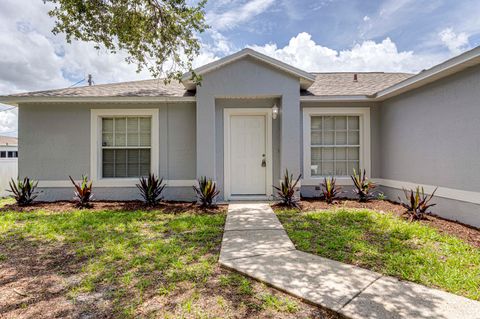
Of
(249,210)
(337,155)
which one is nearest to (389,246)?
(249,210)

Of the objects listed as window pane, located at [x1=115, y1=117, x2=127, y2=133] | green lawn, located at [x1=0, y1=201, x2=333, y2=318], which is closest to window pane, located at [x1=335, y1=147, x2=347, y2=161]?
green lawn, located at [x1=0, y1=201, x2=333, y2=318]

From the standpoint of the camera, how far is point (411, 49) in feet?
33.7

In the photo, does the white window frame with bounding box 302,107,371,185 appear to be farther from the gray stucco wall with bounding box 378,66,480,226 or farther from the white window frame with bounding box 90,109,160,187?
the white window frame with bounding box 90,109,160,187

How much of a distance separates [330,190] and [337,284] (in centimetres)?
455

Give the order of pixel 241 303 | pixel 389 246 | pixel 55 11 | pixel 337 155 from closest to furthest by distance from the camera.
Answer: pixel 241 303, pixel 389 246, pixel 55 11, pixel 337 155

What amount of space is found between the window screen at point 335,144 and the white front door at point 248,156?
1.64 m

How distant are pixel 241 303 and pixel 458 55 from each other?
18.8ft

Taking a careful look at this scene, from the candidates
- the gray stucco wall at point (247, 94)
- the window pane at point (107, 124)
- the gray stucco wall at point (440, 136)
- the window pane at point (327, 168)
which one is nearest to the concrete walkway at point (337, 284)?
the gray stucco wall at point (247, 94)

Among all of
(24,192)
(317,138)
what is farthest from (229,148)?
(24,192)

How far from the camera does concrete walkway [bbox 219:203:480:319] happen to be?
229cm

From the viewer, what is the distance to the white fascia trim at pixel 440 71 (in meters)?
4.55

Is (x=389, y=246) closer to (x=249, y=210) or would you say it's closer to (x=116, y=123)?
(x=249, y=210)

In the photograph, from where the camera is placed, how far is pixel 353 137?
8.01 meters

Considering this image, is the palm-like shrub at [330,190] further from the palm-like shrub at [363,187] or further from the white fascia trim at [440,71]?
the white fascia trim at [440,71]
